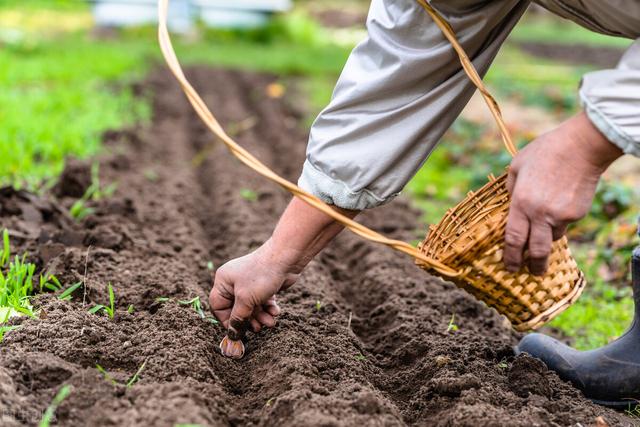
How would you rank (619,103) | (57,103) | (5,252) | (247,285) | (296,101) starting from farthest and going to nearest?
(296,101), (57,103), (5,252), (247,285), (619,103)

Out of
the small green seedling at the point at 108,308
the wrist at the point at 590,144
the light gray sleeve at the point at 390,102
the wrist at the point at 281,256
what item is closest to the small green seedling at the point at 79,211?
the small green seedling at the point at 108,308

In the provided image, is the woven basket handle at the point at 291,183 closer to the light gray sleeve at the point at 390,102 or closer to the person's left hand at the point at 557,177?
the light gray sleeve at the point at 390,102

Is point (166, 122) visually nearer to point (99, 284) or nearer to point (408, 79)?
point (99, 284)

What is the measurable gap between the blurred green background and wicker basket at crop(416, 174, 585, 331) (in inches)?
37.1

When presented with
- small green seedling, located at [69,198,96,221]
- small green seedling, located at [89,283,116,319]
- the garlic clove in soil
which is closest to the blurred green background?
small green seedling, located at [69,198,96,221]

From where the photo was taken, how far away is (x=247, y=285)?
2.28 metres

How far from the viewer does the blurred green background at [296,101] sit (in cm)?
388

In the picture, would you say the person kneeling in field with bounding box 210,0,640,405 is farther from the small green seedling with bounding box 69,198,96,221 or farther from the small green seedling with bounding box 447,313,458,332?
the small green seedling with bounding box 69,198,96,221

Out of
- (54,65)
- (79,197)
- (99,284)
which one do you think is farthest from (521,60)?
(99,284)

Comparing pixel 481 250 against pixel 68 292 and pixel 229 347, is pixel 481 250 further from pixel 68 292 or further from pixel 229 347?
pixel 68 292

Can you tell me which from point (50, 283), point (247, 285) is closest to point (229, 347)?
point (247, 285)

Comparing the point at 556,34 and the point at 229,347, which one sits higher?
the point at 229,347

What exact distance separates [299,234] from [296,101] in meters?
5.61

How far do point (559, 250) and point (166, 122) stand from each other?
4678mm
